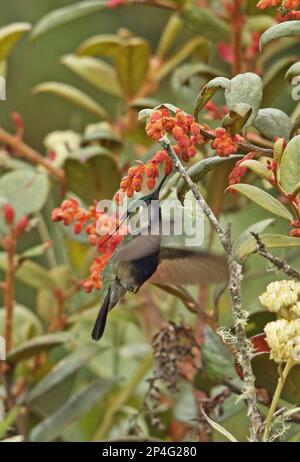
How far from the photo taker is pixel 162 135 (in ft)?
3.79

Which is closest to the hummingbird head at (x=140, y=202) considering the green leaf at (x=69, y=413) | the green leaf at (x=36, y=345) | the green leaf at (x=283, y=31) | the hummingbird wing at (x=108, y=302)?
the hummingbird wing at (x=108, y=302)

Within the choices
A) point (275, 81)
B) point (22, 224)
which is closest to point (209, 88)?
point (275, 81)

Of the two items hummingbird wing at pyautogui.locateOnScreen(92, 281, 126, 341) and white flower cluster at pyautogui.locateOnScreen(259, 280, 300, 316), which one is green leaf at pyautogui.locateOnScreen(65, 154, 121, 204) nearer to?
hummingbird wing at pyautogui.locateOnScreen(92, 281, 126, 341)

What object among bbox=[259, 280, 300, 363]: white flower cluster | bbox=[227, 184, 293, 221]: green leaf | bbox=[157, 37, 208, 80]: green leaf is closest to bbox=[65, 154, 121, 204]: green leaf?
bbox=[157, 37, 208, 80]: green leaf

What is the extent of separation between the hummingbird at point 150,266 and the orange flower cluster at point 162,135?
0.17m

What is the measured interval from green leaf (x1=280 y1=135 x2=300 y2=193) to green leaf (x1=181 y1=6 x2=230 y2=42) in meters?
0.64

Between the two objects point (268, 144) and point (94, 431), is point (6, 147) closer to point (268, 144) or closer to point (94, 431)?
point (94, 431)

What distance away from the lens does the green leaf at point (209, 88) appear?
1236 mm

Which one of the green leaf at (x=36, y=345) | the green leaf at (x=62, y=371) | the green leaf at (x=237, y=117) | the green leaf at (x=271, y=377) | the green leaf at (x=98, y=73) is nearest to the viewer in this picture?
the green leaf at (x=237, y=117)

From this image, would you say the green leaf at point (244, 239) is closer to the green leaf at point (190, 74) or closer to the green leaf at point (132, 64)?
the green leaf at point (190, 74)

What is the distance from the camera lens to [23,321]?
200 cm

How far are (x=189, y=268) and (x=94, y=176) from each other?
37cm
